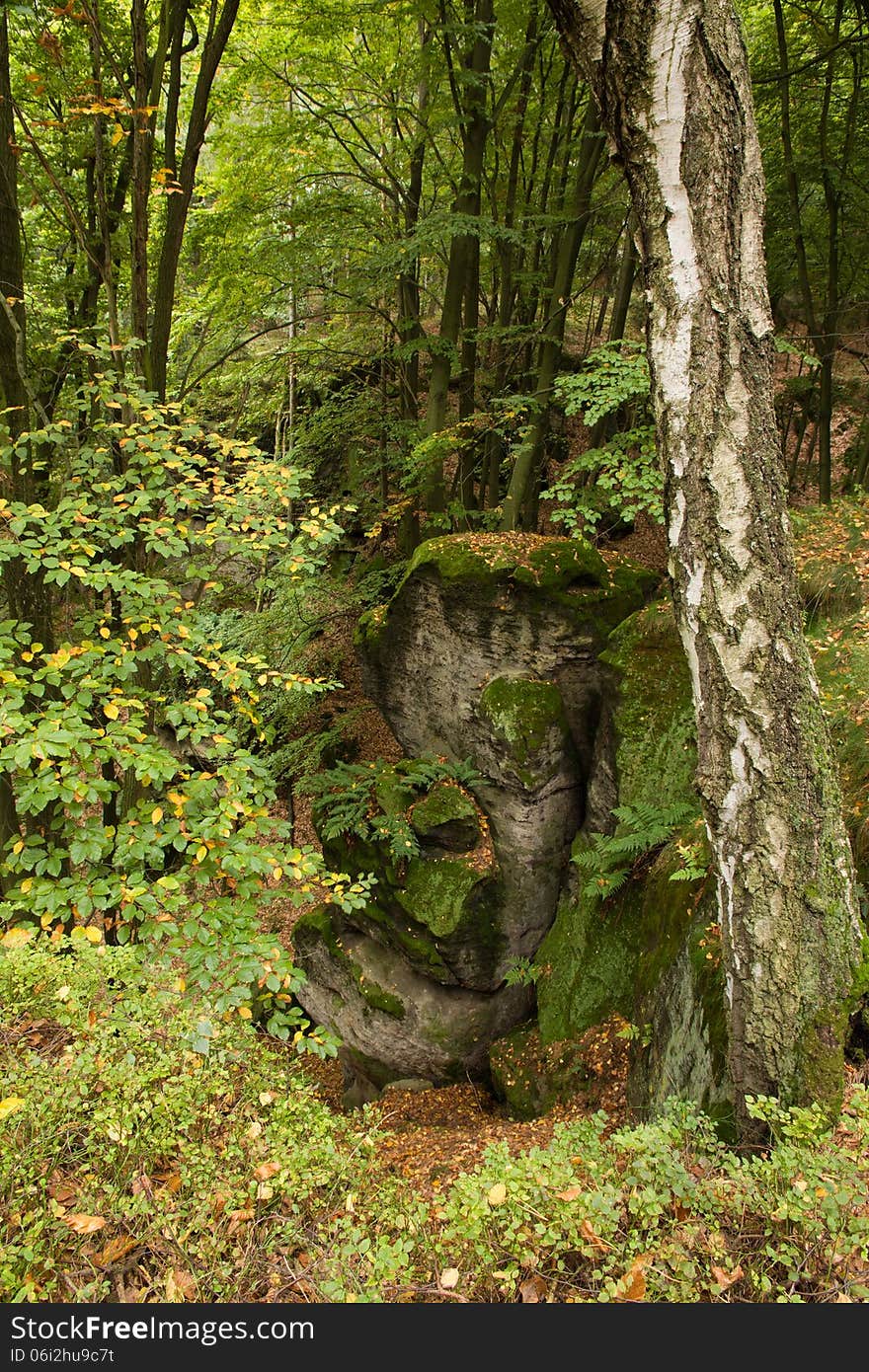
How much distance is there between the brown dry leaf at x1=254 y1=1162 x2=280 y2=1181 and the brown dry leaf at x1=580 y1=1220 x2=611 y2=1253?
1.32 m

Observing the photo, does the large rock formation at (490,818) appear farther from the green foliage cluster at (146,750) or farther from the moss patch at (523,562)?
the green foliage cluster at (146,750)

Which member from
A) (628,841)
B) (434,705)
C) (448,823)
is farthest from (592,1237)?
(434,705)

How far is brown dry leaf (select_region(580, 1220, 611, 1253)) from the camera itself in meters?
2.31

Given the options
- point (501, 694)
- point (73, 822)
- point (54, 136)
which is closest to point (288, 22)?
point (54, 136)

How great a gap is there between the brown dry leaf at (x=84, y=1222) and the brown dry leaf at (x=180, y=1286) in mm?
338

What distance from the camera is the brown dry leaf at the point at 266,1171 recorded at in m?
2.91

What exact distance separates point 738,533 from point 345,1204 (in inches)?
126

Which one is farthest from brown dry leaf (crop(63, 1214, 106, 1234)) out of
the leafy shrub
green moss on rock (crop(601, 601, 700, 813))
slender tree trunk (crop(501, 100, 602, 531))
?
slender tree trunk (crop(501, 100, 602, 531))

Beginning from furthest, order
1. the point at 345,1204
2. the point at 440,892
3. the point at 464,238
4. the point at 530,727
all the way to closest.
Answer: the point at 464,238
the point at 440,892
the point at 530,727
the point at 345,1204

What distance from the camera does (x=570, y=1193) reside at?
254 centimetres

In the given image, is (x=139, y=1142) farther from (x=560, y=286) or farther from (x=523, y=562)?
(x=560, y=286)

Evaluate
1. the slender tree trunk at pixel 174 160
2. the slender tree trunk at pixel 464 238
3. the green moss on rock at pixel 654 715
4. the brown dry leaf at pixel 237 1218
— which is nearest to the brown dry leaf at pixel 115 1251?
the brown dry leaf at pixel 237 1218
